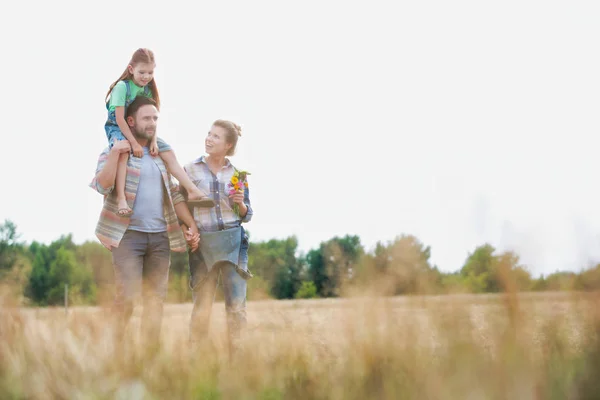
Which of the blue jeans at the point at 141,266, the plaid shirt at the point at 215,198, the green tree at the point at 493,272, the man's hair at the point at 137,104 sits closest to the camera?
the green tree at the point at 493,272

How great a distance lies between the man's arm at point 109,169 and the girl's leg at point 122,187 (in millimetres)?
32

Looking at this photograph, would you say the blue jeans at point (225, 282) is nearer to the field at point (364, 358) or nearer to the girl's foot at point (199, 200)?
the girl's foot at point (199, 200)

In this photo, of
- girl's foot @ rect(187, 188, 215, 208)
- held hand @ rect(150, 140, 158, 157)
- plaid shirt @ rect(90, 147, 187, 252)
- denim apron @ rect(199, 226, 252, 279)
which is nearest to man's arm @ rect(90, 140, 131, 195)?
plaid shirt @ rect(90, 147, 187, 252)

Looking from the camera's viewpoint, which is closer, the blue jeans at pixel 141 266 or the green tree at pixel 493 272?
the green tree at pixel 493 272

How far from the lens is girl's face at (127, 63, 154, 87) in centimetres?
521

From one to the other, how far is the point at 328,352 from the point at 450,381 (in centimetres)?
64

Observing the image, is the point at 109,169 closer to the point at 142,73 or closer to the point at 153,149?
the point at 153,149

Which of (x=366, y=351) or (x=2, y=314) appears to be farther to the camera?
(x=2, y=314)

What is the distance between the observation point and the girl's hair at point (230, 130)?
A: 5672 mm

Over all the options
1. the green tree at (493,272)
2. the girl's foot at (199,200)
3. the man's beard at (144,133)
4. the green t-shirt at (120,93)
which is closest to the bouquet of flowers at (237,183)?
the girl's foot at (199,200)

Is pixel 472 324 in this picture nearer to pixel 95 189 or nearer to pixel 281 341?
pixel 281 341

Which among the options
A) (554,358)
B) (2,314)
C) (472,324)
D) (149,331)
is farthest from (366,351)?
(2,314)

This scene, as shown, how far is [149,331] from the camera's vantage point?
3072mm

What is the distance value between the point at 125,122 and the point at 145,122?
0.14m
